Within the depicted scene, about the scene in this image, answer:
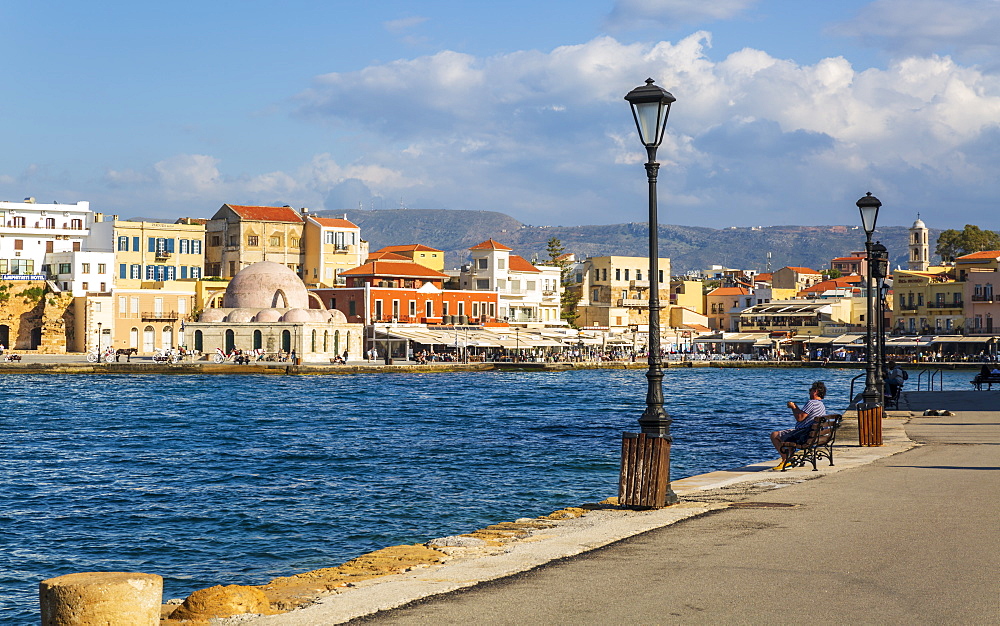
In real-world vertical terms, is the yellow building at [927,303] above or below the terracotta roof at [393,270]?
below

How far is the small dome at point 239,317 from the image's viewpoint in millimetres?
75625

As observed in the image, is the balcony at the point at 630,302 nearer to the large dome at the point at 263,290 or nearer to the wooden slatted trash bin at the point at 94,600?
the large dome at the point at 263,290

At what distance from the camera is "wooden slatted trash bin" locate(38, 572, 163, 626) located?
5.59m

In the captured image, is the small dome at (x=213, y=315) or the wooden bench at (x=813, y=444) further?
the small dome at (x=213, y=315)

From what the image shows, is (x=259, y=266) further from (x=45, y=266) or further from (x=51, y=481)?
(x=51, y=481)

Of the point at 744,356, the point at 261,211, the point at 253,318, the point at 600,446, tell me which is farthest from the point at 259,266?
the point at 600,446

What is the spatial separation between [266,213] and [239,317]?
811 inches

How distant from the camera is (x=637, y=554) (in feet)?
26.9

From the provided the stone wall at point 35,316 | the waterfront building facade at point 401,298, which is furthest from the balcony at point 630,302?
the stone wall at point 35,316

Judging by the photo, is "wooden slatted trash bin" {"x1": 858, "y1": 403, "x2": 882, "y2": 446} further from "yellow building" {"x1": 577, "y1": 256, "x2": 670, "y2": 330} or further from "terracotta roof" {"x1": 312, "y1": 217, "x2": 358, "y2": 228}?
"yellow building" {"x1": 577, "y1": 256, "x2": 670, "y2": 330}

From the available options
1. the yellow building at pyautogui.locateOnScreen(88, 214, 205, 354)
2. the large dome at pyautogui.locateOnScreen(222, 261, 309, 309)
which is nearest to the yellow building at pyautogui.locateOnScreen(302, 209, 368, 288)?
the yellow building at pyautogui.locateOnScreen(88, 214, 205, 354)

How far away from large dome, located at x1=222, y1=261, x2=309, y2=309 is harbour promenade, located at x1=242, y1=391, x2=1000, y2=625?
2685 inches

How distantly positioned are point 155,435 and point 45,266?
6270cm

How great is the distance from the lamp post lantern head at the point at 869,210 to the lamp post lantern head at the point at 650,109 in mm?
10204
